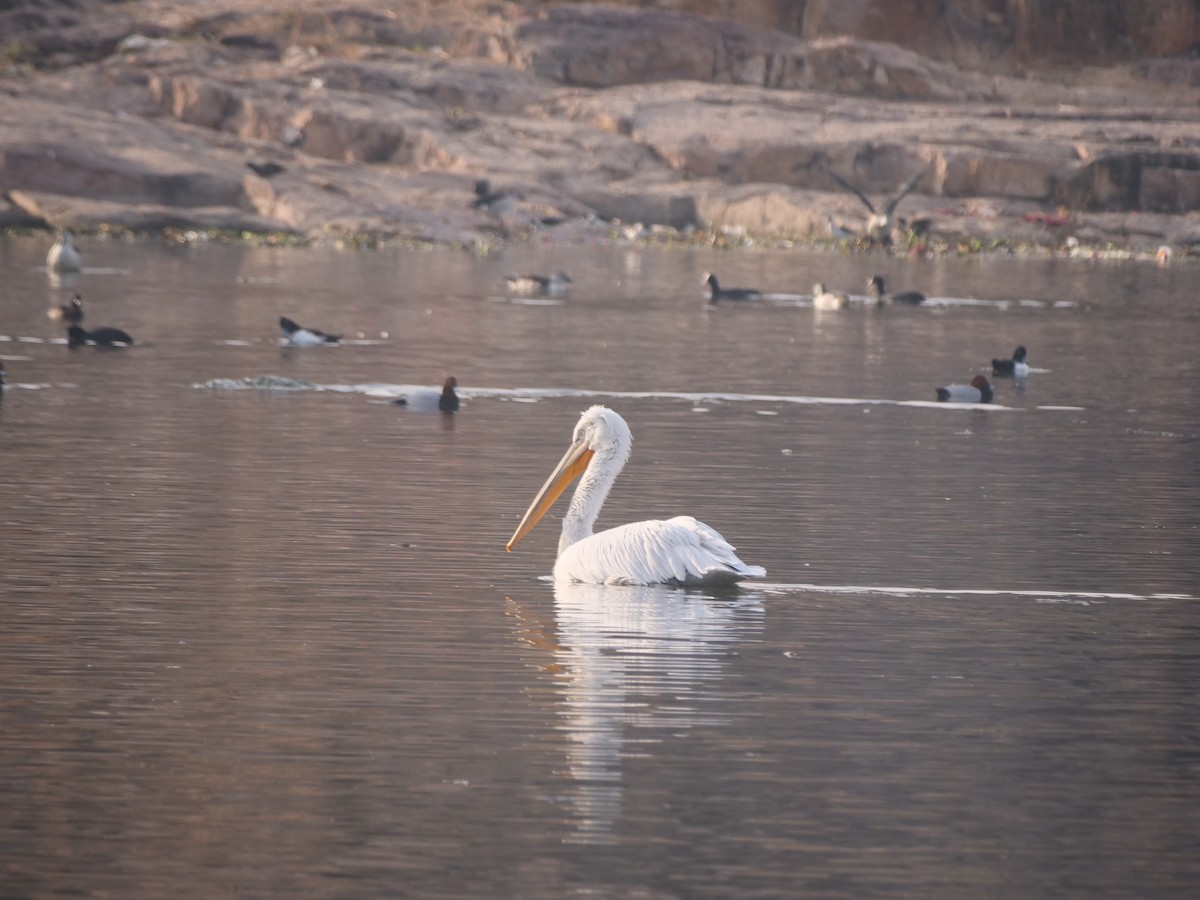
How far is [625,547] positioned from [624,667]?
76.3 inches

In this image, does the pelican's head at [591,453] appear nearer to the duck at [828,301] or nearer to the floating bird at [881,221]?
the duck at [828,301]

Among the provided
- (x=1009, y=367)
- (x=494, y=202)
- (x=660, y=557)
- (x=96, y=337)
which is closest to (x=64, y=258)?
(x=96, y=337)

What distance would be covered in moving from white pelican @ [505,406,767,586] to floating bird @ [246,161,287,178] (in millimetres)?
42145

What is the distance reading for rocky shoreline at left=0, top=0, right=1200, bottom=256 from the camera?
173ft

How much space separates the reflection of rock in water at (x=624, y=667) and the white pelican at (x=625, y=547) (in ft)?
0.32

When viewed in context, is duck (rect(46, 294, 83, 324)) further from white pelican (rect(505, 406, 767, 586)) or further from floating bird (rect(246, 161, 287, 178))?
floating bird (rect(246, 161, 287, 178))

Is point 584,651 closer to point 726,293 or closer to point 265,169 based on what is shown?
point 726,293

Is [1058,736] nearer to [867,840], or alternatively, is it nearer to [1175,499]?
[867,840]

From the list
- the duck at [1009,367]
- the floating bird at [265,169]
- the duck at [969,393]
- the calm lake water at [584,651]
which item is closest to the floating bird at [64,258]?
the calm lake water at [584,651]

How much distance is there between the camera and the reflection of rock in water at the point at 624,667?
7.70 m

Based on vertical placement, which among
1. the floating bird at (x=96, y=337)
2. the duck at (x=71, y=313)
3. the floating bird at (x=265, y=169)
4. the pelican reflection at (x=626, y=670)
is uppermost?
the floating bird at (x=265, y=169)

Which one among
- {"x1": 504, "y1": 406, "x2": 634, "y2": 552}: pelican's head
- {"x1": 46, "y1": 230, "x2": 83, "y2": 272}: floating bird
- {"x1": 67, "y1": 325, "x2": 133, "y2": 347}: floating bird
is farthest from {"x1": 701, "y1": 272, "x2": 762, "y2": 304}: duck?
{"x1": 504, "y1": 406, "x2": 634, "y2": 552}: pelican's head

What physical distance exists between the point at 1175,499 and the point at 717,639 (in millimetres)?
6217

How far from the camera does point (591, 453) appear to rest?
41.3 ft
